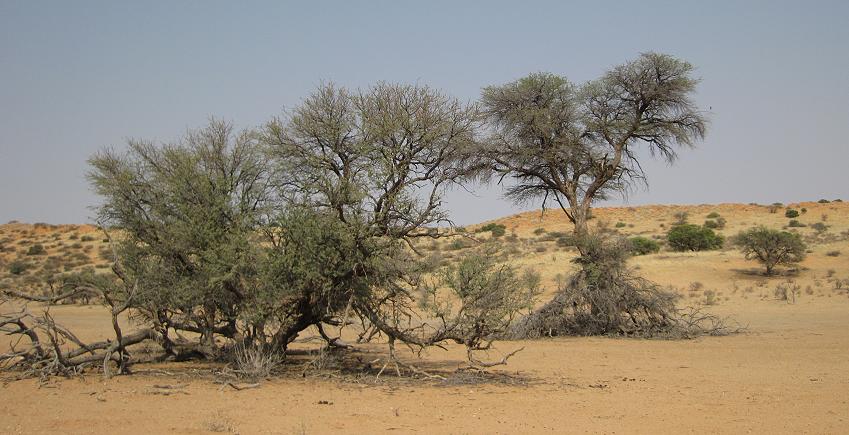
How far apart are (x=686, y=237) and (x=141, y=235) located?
115 feet

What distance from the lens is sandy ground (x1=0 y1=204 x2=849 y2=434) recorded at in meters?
8.84

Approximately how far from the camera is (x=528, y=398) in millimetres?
10586

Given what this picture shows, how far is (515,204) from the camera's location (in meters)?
22.0

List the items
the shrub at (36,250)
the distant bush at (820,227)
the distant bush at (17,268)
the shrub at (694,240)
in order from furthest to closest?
the shrub at (36,250) < the distant bush at (820,227) < the distant bush at (17,268) < the shrub at (694,240)

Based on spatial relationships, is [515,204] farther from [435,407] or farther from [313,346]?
[435,407]

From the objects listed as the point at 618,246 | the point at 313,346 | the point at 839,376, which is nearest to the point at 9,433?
the point at 313,346

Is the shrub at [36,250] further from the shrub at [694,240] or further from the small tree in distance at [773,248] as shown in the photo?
the small tree in distance at [773,248]

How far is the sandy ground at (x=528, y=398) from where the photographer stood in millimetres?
8836

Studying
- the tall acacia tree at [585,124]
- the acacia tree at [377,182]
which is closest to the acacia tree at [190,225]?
the acacia tree at [377,182]

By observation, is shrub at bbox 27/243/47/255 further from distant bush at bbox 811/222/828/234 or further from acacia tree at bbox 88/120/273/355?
distant bush at bbox 811/222/828/234

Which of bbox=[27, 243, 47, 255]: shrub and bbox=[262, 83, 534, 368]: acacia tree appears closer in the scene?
bbox=[262, 83, 534, 368]: acacia tree

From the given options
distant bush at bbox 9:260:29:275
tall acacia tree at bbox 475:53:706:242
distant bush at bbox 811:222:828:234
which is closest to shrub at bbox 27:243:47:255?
distant bush at bbox 9:260:29:275

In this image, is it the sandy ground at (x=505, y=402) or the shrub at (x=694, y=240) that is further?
the shrub at (x=694, y=240)

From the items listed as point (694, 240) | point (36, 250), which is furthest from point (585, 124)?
point (36, 250)
